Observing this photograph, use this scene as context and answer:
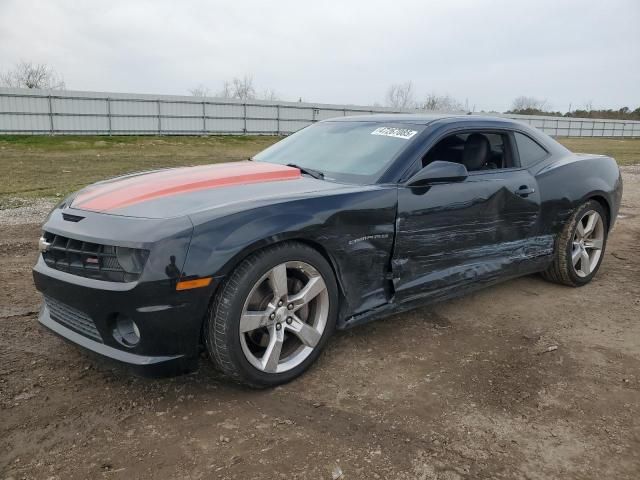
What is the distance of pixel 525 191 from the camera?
12.9 ft

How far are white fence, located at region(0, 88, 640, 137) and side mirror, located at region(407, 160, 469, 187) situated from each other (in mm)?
25344

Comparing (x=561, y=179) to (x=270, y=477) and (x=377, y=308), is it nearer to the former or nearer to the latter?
(x=377, y=308)

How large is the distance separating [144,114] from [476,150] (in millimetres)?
25580

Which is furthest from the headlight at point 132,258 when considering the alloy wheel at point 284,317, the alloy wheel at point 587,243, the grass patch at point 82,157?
the grass patch at point 82,157

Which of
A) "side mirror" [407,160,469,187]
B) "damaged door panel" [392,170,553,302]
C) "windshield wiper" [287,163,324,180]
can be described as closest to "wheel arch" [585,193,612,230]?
"damaged door panel" [392,170,553,302]

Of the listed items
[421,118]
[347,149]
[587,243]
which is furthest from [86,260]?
[587,243]

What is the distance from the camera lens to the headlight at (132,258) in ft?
7.75

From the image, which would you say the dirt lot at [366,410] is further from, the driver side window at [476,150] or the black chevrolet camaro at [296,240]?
the driver side window at [476,150]

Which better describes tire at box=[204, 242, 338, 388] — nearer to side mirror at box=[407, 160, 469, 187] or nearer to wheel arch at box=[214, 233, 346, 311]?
wheel arch at box=[214, 233, 346, 311]

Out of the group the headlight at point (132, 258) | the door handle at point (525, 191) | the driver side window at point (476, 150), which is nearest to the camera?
the headlight at point (132, 258)

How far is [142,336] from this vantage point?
2.43m

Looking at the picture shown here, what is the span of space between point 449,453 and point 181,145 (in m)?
22.7

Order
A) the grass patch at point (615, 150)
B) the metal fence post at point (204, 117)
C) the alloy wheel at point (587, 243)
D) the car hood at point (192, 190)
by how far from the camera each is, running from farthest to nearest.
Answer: the metal fence post at point (204, 117) < the grass patch at point (615, 150) < the alloy wheel at point (587, 243) < the car hood at point (192, 190)

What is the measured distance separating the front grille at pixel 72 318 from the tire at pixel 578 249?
365 centimetres
